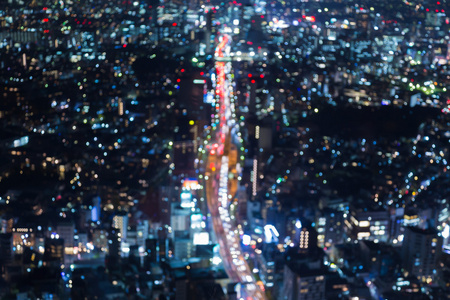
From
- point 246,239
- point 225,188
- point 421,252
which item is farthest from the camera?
point 225,188

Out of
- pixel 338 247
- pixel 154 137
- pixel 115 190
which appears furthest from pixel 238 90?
pixel 338 247

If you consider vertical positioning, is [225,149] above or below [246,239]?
above

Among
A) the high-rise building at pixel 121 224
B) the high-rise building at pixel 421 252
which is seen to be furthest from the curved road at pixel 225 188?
the high-rise building at pixel 421 252

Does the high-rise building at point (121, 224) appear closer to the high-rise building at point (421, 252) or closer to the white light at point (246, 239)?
the white light at point (246, 239)

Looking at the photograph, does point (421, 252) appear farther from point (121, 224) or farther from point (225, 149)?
point (225, 149)

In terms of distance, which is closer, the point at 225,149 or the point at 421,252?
the point at 421,252

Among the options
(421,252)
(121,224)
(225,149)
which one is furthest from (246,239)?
(225,149)

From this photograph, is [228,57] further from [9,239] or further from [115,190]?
[9,239]

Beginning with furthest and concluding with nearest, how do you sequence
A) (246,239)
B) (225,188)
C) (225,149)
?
(225,149)
(225,188)
(246,239)
